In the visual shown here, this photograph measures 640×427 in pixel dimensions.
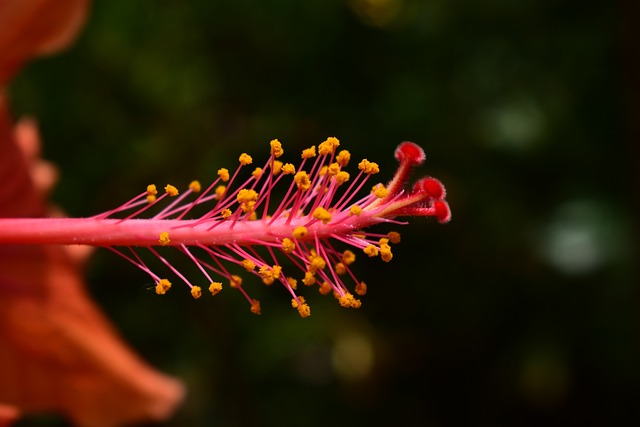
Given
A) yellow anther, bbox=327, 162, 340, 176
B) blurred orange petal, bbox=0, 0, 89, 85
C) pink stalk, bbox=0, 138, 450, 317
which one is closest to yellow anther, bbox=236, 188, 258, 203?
pink stalk, bbox=0, 138, 450, 317

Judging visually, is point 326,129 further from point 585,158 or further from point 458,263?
point 585,158

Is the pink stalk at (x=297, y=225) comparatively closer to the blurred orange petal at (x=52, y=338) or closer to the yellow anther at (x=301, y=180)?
the yellow anther at (x=301, y=180)

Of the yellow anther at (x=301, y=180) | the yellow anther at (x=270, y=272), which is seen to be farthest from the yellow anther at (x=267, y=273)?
the yellow anther at (x=301, y=180)

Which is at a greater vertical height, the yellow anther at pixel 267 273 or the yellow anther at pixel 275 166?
the yellow anther at pixel 275 166

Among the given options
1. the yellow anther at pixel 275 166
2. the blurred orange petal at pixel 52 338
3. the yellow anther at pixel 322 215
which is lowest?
the blurred orange petal at pixel 52 338

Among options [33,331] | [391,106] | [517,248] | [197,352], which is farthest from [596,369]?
[33,331]

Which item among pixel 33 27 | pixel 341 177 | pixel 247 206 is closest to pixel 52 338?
pixel 33 27
